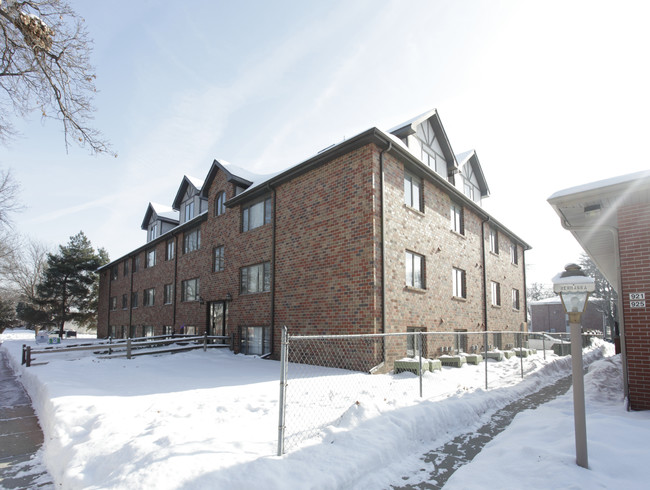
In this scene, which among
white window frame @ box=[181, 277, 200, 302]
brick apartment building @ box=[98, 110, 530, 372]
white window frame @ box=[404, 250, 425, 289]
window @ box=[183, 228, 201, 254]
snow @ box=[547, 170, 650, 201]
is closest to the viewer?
snow @ box=[547, 170, 650, 201]

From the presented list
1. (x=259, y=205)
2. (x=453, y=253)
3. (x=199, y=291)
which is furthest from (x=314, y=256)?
(x=199, y=291)

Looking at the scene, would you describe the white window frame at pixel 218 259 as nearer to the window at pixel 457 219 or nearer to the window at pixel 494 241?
the window at pixel 457 219

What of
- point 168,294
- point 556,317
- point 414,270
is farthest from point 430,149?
point 556,317

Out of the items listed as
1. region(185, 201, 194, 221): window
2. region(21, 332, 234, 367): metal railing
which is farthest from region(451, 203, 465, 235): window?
region(185, 201, 194, 221): window

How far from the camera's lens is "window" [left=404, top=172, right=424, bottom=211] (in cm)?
1285

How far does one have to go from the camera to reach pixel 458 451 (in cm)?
523

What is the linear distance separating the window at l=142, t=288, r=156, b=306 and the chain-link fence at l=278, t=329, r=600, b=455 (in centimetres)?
1684

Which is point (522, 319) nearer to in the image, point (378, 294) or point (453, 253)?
point (453, 253)

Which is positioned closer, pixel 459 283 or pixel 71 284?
pixel 459 283

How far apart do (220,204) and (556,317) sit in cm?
4267

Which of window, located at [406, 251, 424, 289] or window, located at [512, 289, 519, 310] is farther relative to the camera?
window, located at [512, 289, 519, 310]

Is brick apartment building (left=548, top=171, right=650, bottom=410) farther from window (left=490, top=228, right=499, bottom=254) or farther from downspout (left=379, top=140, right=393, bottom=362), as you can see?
window (left=490, top=228, right=499, bottom=254)

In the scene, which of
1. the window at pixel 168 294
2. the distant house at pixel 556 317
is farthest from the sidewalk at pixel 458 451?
the distant house at pixel 556 317

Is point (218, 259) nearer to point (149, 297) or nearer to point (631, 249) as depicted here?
point (149, 297)
